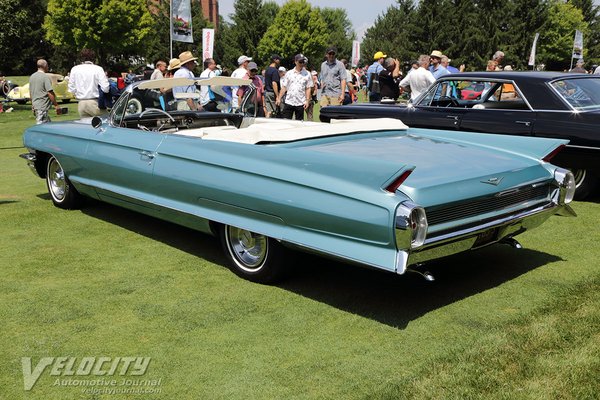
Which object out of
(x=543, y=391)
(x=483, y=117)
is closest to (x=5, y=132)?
(x=483, y=117)

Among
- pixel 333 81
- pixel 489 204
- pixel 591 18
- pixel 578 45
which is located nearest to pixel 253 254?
pixel 489 204

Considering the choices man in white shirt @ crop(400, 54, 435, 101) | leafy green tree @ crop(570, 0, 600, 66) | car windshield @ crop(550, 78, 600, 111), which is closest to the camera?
car windshield @ crop(550, 78, 600, 111)

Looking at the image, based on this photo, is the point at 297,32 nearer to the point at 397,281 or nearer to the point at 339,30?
the point at 339,30

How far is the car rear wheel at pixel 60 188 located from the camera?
6227 mm

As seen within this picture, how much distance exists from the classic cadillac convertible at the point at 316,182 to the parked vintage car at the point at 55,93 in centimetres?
1517

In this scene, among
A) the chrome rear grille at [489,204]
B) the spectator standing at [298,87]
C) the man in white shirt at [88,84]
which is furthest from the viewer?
the spectator standing at [298,87]

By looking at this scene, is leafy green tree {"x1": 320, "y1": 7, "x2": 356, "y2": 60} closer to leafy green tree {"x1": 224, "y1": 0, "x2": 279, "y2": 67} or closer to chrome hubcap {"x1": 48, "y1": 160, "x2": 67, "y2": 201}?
leafy green tree {"x1": 224, "y1": 0, "x2": 279, "y2": 67}

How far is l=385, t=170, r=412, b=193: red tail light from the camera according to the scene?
3.28 metres

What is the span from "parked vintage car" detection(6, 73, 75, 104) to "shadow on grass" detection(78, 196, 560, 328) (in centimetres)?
1689

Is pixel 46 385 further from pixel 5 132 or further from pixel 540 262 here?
pixel 5 132

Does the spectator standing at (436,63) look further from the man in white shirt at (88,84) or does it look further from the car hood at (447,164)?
the car hood at (447,164)

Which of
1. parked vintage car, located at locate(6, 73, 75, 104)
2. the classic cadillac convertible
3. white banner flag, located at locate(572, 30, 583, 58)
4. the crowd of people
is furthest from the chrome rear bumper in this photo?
white banner flag, located at locate(572, 30, 583, 58)

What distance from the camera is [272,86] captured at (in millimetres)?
12008
